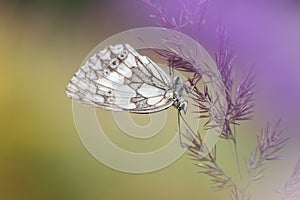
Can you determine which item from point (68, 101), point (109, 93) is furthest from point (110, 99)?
point (68, 101)

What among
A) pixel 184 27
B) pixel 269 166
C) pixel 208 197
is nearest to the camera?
pixel 184 27

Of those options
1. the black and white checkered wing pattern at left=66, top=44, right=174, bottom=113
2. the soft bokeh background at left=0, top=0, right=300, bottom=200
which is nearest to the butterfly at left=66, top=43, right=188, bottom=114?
the black and white checkered wing pattern at left=66, top=44, right=174, bottom=113

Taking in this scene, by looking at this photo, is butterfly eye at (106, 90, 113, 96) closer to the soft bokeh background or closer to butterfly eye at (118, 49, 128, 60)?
butterfly eye at (118, 49, 128, 60)

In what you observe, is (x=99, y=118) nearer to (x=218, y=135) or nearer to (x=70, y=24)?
(x=70, y=24)

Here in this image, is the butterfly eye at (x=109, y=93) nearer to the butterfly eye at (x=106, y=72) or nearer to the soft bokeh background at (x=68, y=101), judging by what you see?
the butterfly eye at (x=106, y=72)

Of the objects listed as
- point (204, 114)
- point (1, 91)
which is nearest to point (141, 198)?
point (1, 91)

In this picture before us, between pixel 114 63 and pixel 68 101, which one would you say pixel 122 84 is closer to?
pixel 114 63
